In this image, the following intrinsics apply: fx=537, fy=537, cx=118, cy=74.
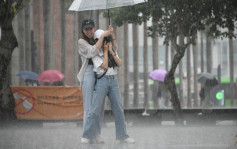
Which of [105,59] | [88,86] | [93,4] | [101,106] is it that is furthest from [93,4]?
[101,106]

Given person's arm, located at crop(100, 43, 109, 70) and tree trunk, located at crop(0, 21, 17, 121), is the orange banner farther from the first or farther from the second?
person's arm, located at crop(100, 43, 109, 70)

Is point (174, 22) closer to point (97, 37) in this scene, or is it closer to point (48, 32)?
point (97, 37)

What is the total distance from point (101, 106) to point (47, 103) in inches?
320

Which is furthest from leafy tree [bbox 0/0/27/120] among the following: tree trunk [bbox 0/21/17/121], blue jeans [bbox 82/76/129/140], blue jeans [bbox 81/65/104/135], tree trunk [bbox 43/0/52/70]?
tree trunk [bbox 43/0/52/70]

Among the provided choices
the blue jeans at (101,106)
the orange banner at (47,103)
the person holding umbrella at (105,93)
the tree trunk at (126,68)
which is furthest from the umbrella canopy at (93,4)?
the tree trunk at (126,68)

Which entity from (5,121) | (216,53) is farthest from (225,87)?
(216,53)

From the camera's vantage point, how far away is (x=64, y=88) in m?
16.0

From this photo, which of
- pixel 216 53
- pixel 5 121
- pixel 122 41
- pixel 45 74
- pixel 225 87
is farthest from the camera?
pixel 216 53

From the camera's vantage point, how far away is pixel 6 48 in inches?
562

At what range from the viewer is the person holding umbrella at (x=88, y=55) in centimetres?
790

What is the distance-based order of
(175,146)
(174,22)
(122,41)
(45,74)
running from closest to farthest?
(175,146), (174,22), (45,74), (122,41)

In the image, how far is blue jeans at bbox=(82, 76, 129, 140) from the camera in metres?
7.88

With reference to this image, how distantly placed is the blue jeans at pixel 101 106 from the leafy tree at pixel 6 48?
6675 mm

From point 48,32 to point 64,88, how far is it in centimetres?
1185
